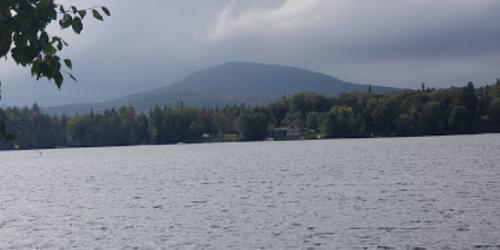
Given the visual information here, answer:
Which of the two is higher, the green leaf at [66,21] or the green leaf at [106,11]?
the green leaf at [106,11]

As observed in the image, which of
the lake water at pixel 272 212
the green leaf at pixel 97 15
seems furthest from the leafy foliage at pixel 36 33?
the lake water at pixel 272 212

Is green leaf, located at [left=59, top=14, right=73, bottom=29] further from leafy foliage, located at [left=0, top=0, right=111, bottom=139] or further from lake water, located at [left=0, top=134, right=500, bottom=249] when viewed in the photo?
lake water, located at [left=0, top=134, right=500, bottom=249]

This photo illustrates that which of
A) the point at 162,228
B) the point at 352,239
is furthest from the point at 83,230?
the point at 352,239

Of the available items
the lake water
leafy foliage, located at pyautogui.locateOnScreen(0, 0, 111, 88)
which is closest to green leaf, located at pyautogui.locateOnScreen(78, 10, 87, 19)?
leafy foliage, located at pyautogui.locateOnScreen(0, 0, 111, 88)

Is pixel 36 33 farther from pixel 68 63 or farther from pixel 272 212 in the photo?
pixel 272 212

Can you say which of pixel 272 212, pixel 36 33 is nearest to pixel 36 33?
pixel 36 33

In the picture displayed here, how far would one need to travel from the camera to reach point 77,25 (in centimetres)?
698

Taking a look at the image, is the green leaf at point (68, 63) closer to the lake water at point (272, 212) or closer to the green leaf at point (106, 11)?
the green leaf at point (106, 11)

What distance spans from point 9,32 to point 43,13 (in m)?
0.41

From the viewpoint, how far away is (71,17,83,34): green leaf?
697cm

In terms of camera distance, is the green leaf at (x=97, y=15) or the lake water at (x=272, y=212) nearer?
the green leaf at (x=97, y=15)

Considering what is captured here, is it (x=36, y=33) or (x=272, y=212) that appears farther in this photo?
(x=272, y=212)

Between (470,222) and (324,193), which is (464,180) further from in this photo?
(470,222)

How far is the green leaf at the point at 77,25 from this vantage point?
6.97 meters
